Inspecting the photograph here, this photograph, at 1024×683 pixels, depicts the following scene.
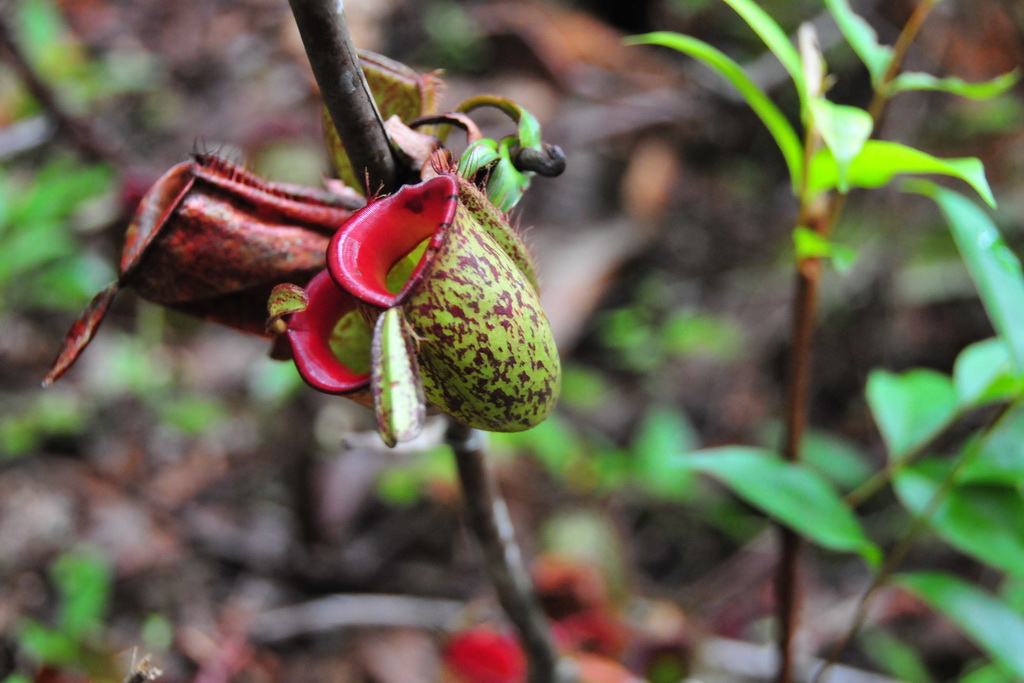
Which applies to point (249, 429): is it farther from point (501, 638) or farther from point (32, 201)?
point (501, 638)

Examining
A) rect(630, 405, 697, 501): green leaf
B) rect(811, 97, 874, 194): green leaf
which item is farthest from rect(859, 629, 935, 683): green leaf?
rect(811, 97, 874, 194): green leaf

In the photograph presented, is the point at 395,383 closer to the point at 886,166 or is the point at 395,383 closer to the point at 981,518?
the point at 886,166

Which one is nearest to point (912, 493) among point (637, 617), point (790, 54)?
point (790, 54)

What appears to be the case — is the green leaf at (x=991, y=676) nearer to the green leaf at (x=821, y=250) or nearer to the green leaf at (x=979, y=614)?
the green leaf at (x=979, y=614)

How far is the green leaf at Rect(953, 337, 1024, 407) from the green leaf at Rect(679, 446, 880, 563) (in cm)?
28

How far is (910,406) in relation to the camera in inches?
51.1

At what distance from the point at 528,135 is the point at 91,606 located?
143cm

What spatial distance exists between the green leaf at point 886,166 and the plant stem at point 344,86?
587mm

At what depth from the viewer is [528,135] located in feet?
2.34

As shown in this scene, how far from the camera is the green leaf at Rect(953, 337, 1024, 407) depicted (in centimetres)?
106

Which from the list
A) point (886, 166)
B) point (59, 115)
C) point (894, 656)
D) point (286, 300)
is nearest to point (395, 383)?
point (286, 300)

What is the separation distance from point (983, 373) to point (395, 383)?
1076 millimetres

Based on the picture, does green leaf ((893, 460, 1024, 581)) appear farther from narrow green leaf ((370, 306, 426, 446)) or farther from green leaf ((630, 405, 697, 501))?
green leaf ((630, 405, 697, 501))

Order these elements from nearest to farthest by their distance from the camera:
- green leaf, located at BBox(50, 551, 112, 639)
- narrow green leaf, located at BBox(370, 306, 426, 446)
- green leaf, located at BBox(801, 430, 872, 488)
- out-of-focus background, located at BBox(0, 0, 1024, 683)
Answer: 1. narrow green leaf, located at BBox(370, 306, 426, 446)
2. green leaf, located at BBox(50, 551, 112, 639)
3. out-of-focus background, located at BBox(0, 0, 1024, 683)
4. green leaf, located at BBox(801, 430, 872, 488)
